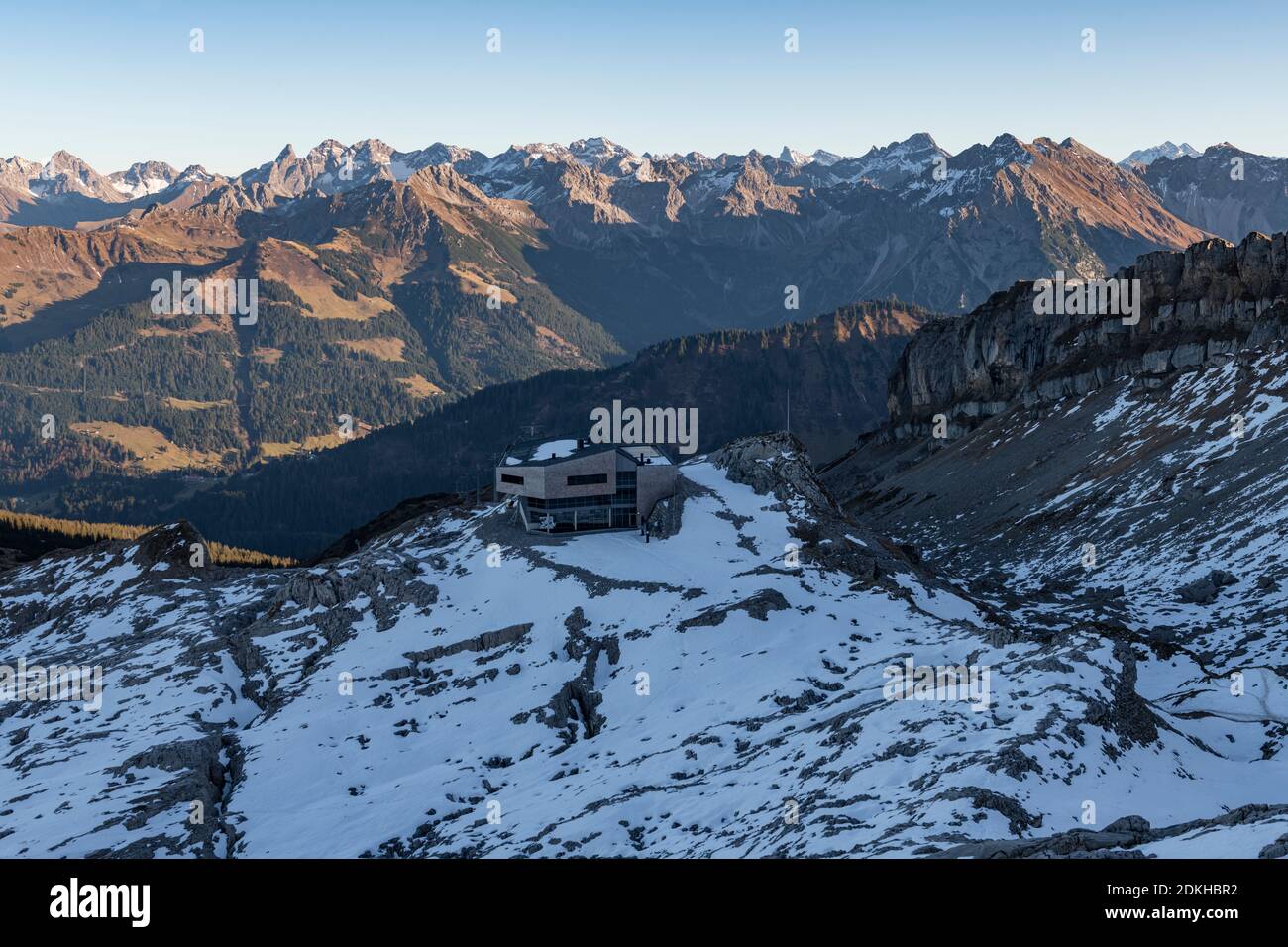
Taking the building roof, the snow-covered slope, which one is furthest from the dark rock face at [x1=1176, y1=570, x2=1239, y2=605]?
the building roof

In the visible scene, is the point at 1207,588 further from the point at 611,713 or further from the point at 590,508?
the point at 611,713

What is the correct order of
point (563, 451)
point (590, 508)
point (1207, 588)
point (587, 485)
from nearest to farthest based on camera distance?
point (587, 485)
point (590, 508)
point (1207, 588)
point (563, 451)

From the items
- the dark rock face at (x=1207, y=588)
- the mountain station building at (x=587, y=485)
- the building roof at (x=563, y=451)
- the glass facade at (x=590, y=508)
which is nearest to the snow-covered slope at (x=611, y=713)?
the mountain station building at (x=587, y=485)

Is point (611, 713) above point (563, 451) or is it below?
below

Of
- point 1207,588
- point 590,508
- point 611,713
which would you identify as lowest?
point 611,713

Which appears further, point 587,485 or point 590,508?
point 590,508

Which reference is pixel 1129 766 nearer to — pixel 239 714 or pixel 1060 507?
pixel 239 714

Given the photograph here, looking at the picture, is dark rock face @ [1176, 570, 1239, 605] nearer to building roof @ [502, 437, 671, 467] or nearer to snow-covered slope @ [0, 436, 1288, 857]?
snow-covered slope @ [0, 436, 1288, 857]

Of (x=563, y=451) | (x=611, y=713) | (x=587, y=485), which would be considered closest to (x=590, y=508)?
(x=587, y=485)

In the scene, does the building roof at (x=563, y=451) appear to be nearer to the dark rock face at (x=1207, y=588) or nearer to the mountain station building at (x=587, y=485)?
the mountain station building at (x=587, y=485)
